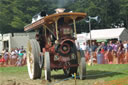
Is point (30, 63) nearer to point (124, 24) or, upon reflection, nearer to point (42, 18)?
point (42, 18)

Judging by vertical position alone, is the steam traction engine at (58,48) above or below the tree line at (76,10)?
below

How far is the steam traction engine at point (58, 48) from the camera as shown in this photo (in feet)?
31.3

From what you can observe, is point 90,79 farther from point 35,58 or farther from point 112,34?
point 112,34

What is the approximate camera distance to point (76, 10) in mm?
40656

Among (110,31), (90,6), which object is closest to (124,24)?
(90,6)

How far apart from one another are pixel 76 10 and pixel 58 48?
103 ft

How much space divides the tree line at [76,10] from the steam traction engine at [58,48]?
28016 mm

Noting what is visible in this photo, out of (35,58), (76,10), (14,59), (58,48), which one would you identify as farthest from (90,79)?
(76,10)

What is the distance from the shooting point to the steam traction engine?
31.3 feet

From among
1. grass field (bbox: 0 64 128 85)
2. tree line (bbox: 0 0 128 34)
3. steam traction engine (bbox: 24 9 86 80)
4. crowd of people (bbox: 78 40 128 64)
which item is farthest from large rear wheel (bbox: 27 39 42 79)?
tree line (bbox: 0 0 128 34)

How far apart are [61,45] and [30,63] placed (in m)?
2.07

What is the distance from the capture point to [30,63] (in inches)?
435

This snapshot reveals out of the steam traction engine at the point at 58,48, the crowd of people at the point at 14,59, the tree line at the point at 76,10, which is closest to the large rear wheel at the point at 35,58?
the steam traction engine at the point at 58,48

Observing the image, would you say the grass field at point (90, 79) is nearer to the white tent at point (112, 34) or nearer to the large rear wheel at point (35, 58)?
the large rear wheel at point (35, 58)
